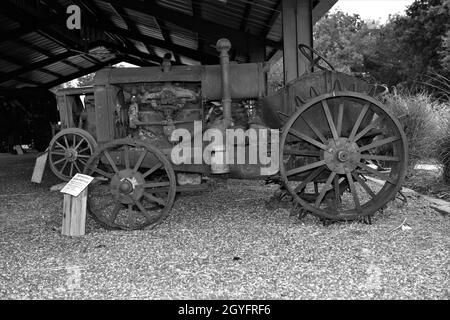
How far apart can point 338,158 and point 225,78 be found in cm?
142

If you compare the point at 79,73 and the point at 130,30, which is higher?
the point at 79,73

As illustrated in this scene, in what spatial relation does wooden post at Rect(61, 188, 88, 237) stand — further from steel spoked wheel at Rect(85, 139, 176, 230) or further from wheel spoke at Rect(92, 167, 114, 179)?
wheel spoke at Rect(92, 167, 114, 179)

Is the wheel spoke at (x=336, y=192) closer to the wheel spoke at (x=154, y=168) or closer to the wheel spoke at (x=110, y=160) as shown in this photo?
the wheel spoke at (x=154, y=168)

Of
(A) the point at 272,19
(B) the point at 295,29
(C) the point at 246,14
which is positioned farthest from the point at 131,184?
(C) the point at 246,14

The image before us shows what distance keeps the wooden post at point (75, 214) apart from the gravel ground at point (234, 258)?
109mm

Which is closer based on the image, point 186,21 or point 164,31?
point 186,21

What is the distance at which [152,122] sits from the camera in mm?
4645

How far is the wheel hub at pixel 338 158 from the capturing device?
4.08 metres

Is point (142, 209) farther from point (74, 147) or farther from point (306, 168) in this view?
point (74, 147)

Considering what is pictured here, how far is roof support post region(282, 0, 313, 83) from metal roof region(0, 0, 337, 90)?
1.61 feet

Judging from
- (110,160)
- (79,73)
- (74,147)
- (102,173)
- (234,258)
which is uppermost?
(79,73)

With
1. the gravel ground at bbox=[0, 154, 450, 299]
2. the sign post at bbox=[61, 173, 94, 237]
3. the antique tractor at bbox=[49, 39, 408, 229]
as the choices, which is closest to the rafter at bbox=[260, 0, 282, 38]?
the antique tractor at bbox=[49, 39, 408, 229]

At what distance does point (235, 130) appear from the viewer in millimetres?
4270

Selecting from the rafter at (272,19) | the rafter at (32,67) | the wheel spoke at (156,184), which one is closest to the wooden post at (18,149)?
the rafter at (32,67)
